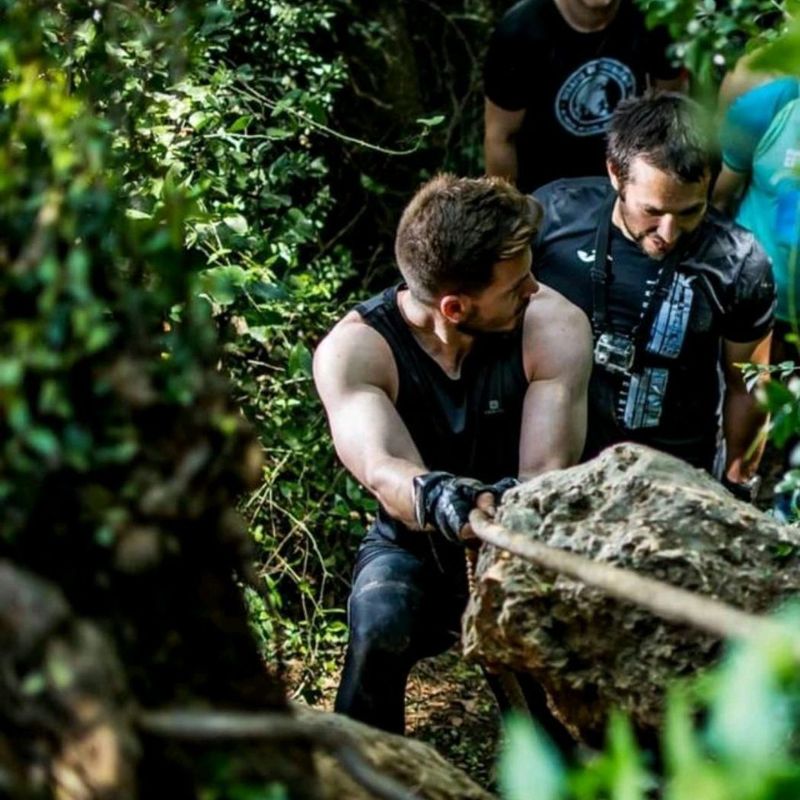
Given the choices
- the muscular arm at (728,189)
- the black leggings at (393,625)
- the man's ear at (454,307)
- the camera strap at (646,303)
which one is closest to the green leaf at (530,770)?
the black leggings at (393,625)

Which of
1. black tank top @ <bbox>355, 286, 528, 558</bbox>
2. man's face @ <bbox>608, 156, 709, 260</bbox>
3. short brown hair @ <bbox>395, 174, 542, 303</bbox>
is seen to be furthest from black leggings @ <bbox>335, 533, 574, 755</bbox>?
man's face @ <bbox>608, 156, 709, 260</bbox>

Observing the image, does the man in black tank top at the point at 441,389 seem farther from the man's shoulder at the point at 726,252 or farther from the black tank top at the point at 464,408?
the man's shoulder at the point at 726,252

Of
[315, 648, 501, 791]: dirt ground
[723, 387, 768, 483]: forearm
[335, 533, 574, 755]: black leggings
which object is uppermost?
[723, 387, 768, 483]: forearm

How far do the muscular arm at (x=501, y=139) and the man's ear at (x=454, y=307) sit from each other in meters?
1.47

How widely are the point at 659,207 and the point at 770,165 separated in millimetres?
539

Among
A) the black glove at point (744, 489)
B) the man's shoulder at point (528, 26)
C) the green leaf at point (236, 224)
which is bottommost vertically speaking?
the black glove at point (744, 489)

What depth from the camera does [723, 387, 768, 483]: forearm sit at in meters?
4.67

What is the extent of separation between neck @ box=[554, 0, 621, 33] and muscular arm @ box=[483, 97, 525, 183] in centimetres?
32

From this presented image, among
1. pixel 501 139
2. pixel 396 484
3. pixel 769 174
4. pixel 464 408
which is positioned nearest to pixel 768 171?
pixel 769 174

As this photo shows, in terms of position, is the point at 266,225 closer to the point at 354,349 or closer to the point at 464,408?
the point at 354,349

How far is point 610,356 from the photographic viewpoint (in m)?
4.32

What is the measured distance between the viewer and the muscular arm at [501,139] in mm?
5109

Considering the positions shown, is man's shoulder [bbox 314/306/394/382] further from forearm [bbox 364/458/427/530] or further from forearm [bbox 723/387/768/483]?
forearm [bbox 723/387/768/483]

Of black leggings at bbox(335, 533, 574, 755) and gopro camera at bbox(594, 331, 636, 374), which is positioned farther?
gopro camera at bbox(594, 331, 636, 374)
